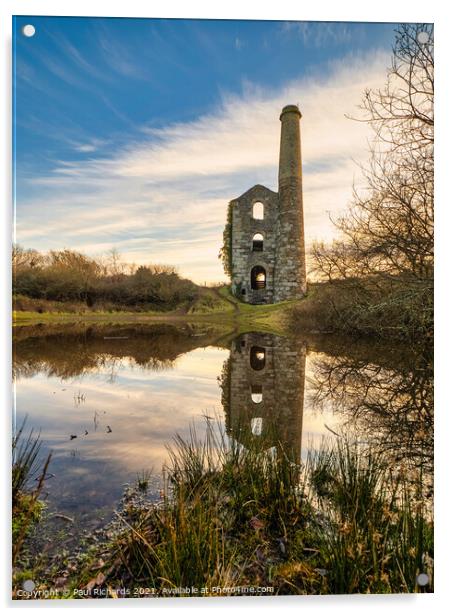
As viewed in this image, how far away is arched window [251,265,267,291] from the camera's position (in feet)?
21.2

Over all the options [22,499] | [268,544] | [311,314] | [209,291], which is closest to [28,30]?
[209,291]

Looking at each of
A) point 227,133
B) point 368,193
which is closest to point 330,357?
point 368,193

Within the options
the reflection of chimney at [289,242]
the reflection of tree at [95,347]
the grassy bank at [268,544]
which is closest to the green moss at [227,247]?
the reflection of chimney at [289,242]

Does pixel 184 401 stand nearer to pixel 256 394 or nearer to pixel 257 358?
pixel 256 394

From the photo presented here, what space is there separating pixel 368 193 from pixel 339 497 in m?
3.32

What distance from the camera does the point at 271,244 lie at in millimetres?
7207

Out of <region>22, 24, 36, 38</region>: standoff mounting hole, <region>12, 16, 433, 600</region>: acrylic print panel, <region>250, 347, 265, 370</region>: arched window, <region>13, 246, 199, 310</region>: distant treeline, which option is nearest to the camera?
<region>12, 16, 433, 600</region>: acrylic print panel

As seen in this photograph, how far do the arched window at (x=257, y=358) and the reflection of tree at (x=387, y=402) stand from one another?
1.05 m

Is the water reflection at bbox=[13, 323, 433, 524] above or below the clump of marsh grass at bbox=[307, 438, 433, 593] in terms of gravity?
above

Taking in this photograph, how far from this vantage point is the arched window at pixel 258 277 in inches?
255

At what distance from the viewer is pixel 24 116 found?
3.42m

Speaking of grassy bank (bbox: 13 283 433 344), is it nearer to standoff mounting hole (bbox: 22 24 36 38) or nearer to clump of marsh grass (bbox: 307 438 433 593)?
clump of marsh grass (bbox: 307 438 433 593)

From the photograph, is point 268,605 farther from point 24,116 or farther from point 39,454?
point 24,116

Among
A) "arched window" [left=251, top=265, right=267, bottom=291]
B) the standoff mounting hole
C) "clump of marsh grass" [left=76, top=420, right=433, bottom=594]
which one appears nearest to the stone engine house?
"arched window" [left=251, top=265, right=267, bottom=291]
